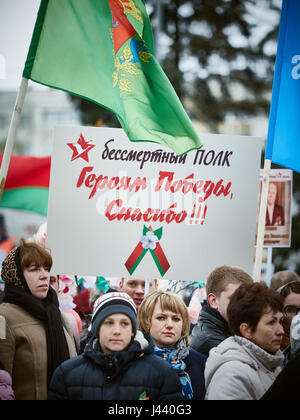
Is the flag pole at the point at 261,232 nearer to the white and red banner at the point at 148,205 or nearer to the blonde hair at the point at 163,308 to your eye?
the white and red banner at the point at 148,205

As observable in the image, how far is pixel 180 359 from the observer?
3.37 metres

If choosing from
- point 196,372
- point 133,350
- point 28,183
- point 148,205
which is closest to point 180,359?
point 196,372

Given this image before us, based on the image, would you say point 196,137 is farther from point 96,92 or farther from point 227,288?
point 227,288

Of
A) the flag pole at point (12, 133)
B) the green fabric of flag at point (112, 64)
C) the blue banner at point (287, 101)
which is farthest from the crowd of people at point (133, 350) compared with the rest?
the blue banner at point (287, 101)

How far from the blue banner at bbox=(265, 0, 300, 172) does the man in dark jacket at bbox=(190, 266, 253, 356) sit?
0.90 metres

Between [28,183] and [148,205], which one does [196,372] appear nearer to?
[148,205]

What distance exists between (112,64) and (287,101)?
125 centimetres

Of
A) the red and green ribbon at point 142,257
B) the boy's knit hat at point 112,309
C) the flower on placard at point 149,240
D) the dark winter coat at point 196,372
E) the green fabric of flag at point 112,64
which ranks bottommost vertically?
the dark winter coat at point 196,372

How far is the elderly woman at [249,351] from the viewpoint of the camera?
2.97 meters

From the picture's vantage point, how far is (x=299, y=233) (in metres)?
9.77

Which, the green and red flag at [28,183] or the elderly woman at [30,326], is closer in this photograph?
the elderly woman at [30,326]

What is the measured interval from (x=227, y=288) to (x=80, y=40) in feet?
5.40

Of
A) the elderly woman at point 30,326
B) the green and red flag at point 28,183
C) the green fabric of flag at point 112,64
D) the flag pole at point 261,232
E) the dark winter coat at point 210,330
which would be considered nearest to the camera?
the elderly woman at point 30,326
